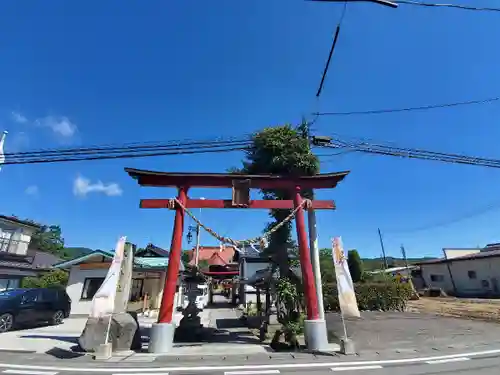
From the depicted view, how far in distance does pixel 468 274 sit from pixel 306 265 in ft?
107

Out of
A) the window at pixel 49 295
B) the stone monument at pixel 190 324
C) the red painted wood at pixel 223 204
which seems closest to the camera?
the red painted wood at pixel 223 204

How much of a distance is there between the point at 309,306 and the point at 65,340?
8.84 m

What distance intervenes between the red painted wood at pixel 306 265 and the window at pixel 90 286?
1471 cm

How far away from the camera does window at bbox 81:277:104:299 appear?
18122 mm

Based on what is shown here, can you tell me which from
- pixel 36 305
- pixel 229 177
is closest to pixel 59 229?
pixel 36 305

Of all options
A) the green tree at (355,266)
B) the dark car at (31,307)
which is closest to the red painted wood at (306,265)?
the dark car at (31,307)

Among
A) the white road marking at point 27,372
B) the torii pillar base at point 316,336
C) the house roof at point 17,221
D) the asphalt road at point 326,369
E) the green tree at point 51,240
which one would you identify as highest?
the green tree at point 51,240

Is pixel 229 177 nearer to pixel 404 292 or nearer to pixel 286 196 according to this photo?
pixel 286 196

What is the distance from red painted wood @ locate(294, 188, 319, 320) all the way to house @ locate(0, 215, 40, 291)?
66.5ft

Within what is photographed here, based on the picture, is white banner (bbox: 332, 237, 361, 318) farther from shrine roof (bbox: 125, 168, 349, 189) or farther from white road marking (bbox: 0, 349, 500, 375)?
shrine roof (bbox: 125, 168, 349, 189)

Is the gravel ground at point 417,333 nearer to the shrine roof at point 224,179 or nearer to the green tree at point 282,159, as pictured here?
the green tree at point 282,159

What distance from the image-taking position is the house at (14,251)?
19.2 meters

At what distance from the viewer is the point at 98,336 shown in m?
8.17

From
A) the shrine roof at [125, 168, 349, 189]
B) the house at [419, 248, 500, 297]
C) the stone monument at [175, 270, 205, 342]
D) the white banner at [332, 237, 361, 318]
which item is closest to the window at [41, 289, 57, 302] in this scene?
the stone monument at [175, 270, 205, 342]
